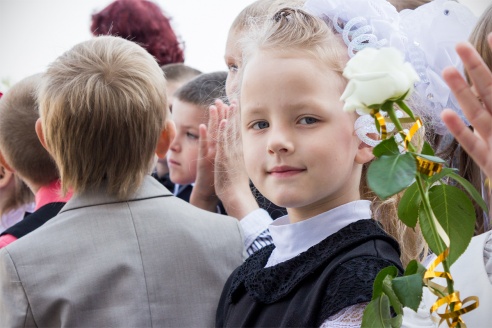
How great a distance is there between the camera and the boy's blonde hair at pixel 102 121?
214 centimetres

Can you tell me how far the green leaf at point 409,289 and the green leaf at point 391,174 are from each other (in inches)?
6.8

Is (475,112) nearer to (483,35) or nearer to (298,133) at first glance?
(298,133)

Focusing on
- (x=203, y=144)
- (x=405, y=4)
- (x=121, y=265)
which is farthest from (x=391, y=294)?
(x=405, y=4)

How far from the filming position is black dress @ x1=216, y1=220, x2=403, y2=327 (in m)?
1.58

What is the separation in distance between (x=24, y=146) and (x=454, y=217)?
1857mm

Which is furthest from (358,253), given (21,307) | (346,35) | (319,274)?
(21,307)

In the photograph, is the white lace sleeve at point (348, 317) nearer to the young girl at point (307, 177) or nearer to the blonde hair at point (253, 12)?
the young girl at point (307, 177)

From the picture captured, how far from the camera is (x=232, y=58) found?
102 inches

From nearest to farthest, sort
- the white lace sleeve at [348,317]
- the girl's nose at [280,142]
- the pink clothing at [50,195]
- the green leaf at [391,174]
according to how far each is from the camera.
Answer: the green leaf at [391,174], the white lace sleeve at [348,317], the girl's nose at [280,142], the pink clothing at [50,195]

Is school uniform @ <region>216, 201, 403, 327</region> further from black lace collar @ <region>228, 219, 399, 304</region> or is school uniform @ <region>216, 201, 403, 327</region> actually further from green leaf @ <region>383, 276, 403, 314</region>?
green leaf @ <region>383, 276, 403, 314</region>

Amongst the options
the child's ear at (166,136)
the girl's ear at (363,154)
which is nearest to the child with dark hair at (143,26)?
the child's ear at (166,136)

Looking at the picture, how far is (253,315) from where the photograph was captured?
5.96ft

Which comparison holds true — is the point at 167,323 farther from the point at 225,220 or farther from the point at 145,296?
the point at 225,220

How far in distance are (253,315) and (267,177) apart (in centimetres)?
33
